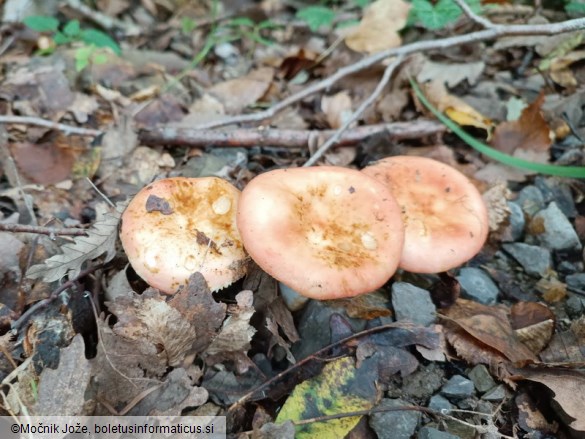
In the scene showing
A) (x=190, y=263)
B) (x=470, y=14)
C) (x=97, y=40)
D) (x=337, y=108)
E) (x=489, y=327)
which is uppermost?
(x=470, y=14)

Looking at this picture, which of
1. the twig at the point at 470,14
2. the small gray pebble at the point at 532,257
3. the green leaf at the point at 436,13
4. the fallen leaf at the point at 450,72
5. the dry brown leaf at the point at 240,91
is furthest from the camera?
the dry brown leaf at the point at 240,91

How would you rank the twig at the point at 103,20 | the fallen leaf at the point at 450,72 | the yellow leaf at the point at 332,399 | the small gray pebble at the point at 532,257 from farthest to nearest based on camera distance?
1. the twig at the point at 103,20
2. the fallen leaf at the point at 450,72
3. the small gray pebble at the point at 532,257
4. the yellow leaf at the point at 332,399

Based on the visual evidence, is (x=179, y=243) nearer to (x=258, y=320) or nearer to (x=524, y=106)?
(x=258, y=320)

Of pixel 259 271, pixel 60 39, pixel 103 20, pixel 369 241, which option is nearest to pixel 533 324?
pixel 369 241

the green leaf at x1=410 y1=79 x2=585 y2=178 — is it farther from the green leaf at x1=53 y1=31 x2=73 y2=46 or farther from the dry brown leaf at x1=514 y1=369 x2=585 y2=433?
the green leaf at x1=53 y1=31 x2=73 y2=46

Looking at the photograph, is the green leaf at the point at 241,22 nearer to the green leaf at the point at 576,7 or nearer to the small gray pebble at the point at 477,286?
the green leaf at the point at 576,7

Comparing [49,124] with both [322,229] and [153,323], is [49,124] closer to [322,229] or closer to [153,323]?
[153,323]

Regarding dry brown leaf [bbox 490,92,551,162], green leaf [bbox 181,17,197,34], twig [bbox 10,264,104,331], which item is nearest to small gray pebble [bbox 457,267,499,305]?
dry brown leaf [bbox 490,92,551,162]

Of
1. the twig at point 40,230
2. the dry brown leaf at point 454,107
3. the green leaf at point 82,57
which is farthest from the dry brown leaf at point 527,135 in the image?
the green leaf at point 82,57
